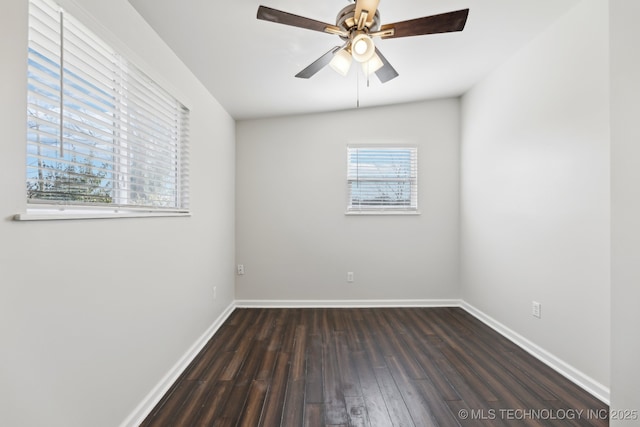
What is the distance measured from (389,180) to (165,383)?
313 centimetres

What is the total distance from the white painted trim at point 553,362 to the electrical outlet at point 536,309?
254mm

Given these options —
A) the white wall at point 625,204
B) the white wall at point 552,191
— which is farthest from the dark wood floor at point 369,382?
the white wall at point 625,204

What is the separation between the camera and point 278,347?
2.70m

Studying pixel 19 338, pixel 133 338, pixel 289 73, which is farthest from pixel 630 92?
pixel 133 338

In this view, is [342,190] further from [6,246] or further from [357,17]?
[6,246]

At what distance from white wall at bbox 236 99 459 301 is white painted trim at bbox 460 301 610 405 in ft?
2.76

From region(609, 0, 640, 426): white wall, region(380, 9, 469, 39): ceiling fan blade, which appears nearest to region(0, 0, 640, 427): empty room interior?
region(609, 0, 640, 426): white wall

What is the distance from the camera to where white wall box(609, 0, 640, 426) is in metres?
1.29

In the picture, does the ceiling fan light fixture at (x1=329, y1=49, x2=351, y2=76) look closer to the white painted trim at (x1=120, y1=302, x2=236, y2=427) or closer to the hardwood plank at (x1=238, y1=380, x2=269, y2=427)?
the hardwood plank at (x1=238, y1=380, x2=269, y2=427)

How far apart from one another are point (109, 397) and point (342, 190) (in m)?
2.98

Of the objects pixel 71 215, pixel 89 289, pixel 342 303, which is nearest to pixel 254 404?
pixel 89 289

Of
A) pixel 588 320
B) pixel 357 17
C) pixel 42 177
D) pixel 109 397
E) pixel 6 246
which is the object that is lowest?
pixel 109 397

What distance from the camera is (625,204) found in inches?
52.7

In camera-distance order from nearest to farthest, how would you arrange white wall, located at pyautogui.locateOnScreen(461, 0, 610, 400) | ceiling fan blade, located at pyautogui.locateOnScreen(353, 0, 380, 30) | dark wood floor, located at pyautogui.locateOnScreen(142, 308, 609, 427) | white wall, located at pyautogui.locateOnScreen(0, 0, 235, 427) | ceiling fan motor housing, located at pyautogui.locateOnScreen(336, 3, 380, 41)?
white wall, located at pyautogui.locateOnScreen(0, 0, 235, 427)
ceiling fan blade, located at pyautogui.locateOnScreen(353, 0, 380, 30)
ceiling fan motor housing, located at pyautogui.locateOnScreen(336, 3, 380, 41)
dark wood floor, located at pyautogui.locateOnScreen(142, 308, 609, 427)
white wall, located at pyautogui.locateOnScreen(461, 0, 610, 400)
